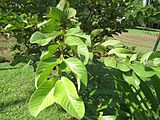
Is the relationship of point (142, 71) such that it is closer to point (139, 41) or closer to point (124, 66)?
point (124, 66)

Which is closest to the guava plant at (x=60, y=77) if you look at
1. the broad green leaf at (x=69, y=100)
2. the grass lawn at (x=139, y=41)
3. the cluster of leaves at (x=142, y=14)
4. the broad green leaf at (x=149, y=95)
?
the broad green leaf at (x=69, y=100)

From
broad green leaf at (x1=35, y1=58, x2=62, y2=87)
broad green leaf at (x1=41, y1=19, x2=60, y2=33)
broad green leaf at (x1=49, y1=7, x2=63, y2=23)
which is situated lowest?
broad green leaf at (x1=35, y1=58, x2=62, y2=87)

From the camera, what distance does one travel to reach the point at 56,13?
1.30m

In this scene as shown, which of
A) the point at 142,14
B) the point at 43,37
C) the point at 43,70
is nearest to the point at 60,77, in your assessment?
the point at 43,70

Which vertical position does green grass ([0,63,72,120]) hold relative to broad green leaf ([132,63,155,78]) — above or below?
below

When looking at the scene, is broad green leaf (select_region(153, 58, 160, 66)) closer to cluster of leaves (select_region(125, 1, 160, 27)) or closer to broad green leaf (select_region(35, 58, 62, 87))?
broad green leaf (select_region(35, 58, 62, 87))

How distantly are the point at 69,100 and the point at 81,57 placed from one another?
23cm

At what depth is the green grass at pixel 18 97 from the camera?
3.56 m

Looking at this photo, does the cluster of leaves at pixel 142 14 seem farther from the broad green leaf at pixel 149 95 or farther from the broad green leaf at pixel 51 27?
the broad green leaf at pixel 51 27

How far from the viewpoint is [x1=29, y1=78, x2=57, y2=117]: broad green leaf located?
105cm

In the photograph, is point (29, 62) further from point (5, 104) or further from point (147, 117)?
point (5, 104)

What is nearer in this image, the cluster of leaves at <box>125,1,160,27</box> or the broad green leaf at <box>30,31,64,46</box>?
the broad green leaf at <box>30,31,64,46</box>

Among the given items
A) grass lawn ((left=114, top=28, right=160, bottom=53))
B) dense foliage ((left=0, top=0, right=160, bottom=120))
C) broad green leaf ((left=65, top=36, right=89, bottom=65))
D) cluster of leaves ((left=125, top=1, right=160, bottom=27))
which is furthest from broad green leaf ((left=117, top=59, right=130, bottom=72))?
grass lawn ((left=114, top=28, right=160, bottom=53))

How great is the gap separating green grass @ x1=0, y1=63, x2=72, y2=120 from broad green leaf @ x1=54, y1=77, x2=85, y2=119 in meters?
1.72
